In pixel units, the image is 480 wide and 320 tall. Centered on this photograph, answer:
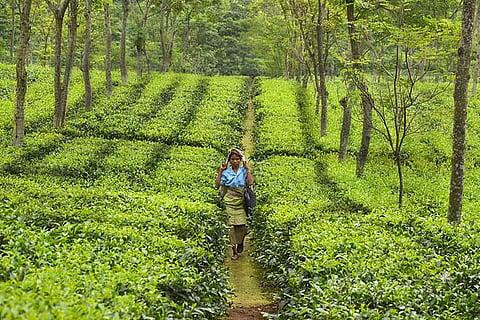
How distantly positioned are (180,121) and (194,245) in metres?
17.5

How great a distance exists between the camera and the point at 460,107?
952 cm

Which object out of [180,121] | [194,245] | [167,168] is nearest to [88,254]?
[194,245]

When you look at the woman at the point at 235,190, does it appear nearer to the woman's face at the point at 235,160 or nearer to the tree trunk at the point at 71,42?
the woman's face at the point at 235,160

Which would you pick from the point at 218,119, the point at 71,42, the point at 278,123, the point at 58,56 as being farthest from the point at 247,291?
the point at 218,119

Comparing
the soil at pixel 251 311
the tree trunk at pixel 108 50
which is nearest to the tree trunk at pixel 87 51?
the tree trunk at pixel 108 50

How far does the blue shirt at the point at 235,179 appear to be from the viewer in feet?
36.2

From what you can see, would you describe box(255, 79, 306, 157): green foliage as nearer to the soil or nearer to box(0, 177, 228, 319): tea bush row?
box(0, 177, 228, 319): tea bush row

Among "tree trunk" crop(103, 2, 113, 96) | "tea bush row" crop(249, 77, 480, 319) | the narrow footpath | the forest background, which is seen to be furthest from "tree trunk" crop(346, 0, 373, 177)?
"tree trunk" crop(103, 2, 113, 96)

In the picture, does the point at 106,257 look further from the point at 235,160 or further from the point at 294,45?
the point at 294,45

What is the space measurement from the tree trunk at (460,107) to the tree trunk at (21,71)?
12.4m

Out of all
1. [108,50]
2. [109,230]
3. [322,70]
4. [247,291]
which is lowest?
[247,291]

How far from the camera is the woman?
36.2 feet

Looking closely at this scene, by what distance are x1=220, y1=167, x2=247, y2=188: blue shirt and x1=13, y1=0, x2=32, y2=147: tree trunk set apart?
29.2 ft

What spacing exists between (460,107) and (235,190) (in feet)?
14.6
